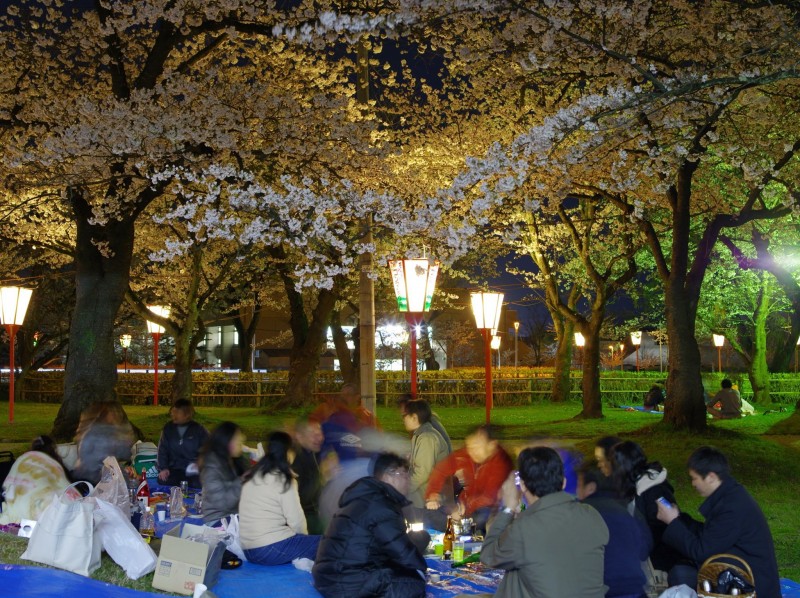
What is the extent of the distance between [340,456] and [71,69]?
12741 millimetres

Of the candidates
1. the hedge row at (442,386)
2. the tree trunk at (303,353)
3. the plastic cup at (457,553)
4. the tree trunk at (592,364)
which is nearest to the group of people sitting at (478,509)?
the plastic cup at (457,553)

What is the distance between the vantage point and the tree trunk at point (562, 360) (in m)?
30.7

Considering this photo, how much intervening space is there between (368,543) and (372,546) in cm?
4

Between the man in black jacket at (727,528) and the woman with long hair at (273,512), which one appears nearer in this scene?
the man in black jacket at (727,528)

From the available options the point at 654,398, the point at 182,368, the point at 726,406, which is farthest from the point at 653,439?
the point at 182,368

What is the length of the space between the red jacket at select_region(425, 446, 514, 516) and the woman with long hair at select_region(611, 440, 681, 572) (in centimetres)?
169

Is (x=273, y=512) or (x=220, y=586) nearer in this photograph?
(x=220, y=586)

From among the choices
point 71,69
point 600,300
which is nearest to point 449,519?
point 71,69

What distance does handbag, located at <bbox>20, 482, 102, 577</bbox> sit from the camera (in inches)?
257

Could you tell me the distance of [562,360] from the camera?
32.5 m

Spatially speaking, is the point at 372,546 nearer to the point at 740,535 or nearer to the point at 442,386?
the point at 740,535

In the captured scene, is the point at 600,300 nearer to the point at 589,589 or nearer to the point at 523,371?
the point at 523,371

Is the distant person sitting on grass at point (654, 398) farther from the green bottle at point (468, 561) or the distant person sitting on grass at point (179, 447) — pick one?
the green bottle at point (468, 561)

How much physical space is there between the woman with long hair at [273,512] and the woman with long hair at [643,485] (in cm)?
267
